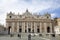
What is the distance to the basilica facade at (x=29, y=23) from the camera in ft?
192

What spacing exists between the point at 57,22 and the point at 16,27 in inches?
783

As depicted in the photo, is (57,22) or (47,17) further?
Answer: (57,22)

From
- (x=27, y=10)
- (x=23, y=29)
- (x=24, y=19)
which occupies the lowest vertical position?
(x=23, y=29)

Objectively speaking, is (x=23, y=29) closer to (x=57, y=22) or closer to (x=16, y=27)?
(x=16, y=27)

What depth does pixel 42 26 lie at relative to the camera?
5884 cm

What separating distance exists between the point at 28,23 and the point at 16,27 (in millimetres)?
5587

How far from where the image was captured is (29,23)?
58938 mm

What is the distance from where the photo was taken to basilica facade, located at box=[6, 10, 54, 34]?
5841cm

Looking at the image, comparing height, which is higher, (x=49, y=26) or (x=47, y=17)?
(x=47, y=17)

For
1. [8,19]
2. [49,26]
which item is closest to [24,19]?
[8,19]

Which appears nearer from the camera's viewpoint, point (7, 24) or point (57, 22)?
point (7, 24)

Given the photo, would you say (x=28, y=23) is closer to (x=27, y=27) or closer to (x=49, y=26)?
(x=27, y=27)

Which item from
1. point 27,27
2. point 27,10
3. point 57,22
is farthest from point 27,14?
point 57,22

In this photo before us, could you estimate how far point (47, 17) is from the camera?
2317 inches
